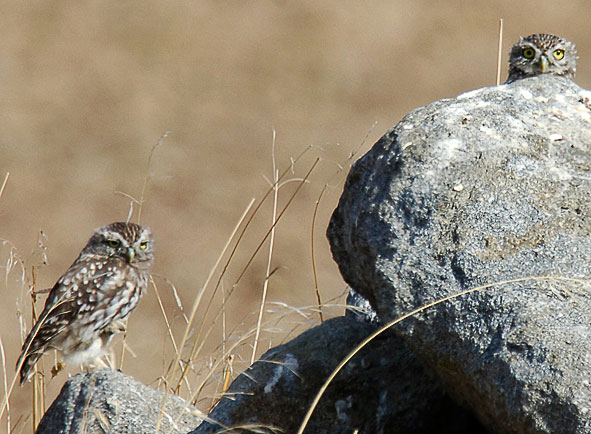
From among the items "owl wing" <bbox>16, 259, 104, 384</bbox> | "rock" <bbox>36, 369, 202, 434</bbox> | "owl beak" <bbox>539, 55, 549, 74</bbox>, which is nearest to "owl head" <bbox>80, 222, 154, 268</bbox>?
"owl wing" <bbox>16, 259, 104, 384</bbox>

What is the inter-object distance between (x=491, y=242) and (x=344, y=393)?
75cm

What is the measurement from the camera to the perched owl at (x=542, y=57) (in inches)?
212

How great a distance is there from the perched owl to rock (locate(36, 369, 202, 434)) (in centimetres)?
292

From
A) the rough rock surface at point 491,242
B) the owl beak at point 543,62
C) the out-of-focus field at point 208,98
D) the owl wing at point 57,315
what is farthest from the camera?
the out-of-focus field at point 208,98

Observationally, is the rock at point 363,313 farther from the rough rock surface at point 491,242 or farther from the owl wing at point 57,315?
the owl wing at point 57,315

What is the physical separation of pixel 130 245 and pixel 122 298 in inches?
10.9

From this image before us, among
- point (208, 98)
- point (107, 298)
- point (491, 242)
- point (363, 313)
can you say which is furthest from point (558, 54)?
point (208, 98)

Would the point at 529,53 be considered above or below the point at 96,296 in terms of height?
above

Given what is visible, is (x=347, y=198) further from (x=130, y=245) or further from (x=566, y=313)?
(x=130, y=245)

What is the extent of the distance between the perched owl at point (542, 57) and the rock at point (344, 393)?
8.70ft

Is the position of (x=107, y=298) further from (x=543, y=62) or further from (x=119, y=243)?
(x=543, y=62)

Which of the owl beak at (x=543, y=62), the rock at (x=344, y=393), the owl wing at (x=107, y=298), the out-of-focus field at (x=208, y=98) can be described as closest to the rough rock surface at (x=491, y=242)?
the rock at (x=344, y=393)

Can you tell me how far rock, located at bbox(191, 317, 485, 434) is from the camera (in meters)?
3.00

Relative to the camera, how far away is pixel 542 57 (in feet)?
17.7
